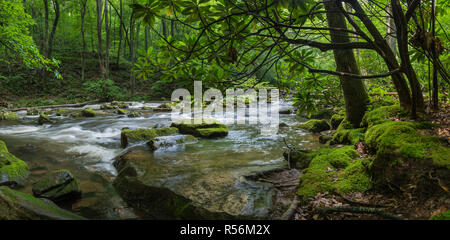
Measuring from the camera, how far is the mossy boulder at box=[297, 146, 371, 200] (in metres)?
2.55

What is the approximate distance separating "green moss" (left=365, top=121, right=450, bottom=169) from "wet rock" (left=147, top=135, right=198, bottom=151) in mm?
4181

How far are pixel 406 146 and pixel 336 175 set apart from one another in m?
0.80

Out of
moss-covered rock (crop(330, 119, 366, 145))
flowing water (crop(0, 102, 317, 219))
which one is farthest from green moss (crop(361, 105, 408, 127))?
flowing water (crop(0, 102, 317, 219))

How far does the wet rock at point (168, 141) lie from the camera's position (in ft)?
17.4

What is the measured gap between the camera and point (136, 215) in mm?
2760

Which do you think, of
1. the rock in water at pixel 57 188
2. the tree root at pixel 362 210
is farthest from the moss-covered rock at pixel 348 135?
the rock in water at pixel 57 188

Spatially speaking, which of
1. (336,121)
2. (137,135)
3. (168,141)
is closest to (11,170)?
(137,135)

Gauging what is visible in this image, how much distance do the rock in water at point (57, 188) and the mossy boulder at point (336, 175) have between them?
9.73 feet

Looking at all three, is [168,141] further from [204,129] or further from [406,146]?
[406,146]

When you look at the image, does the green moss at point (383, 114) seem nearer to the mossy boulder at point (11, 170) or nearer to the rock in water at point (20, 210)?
the rock in water at point (20, 210)

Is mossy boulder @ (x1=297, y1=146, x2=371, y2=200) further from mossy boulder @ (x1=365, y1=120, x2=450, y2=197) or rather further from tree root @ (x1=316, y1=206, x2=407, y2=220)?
tree root @ (x1=316, y1=206, x2=407, y2=220)

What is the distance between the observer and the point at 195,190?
3010 mm
